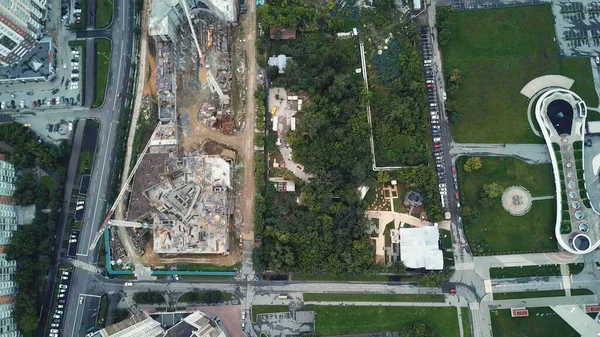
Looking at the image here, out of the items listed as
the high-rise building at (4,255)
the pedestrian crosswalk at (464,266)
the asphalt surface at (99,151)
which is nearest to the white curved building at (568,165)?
the pedestrian crosswalk at (464,266)

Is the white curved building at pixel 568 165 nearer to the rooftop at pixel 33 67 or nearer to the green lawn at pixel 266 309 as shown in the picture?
the green lawn at pixel 266 309

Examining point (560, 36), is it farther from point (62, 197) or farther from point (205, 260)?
point (62, 197)

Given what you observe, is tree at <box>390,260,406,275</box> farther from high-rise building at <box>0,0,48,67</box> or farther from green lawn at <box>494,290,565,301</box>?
high-rise building at <box>0,0,48,67</box>

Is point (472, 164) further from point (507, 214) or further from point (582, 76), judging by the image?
point (582, 76)

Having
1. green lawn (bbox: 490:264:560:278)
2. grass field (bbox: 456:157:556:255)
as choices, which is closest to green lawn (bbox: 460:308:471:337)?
green lawn (bbox: 490:264:560:278)

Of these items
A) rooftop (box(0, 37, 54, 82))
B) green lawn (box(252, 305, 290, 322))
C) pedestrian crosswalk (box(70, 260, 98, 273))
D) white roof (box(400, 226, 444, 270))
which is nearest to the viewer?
white roof (box(400, 226, 444, 270))

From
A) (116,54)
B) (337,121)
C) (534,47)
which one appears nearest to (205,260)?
(337,121)
